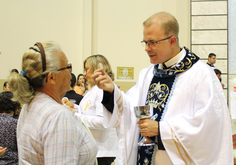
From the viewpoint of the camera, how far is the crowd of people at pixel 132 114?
1.39m

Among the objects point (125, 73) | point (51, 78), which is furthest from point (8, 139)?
point (125, 73)

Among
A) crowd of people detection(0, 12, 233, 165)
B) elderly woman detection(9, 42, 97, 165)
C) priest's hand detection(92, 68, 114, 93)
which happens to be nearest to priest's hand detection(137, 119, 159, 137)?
crowd of people detection(0, 12, 233, 165)

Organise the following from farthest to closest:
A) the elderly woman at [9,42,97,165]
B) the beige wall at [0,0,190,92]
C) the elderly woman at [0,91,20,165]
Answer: the beige wall at [0,0,190,92], the elderly woman at [0,91,20,165], the elderly woman at [9,42,97,165]

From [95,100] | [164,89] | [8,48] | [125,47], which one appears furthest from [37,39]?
[164,89]

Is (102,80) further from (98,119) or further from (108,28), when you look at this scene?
(108,28)

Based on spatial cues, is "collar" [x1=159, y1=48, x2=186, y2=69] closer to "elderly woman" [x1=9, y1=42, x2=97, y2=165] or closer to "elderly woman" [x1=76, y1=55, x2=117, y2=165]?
"elderly woman" [x1=76, y1=55, x2=117, y2=165]

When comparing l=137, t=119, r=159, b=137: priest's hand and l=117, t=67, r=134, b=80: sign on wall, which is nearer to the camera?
l=137, t=119, r=159, b=137: priest's hand

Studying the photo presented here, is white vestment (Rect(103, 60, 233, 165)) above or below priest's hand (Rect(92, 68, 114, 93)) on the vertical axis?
below

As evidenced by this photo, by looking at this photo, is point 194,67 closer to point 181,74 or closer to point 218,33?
point 181,74

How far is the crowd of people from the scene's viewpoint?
139 cm

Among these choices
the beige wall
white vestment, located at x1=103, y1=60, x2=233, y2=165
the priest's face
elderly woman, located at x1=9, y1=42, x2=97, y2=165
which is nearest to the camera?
elderly woman, located at x1=9, y1=42, x2=97, y2=165

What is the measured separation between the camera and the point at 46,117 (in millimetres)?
1375

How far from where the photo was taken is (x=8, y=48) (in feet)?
27.8

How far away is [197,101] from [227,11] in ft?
27.9
